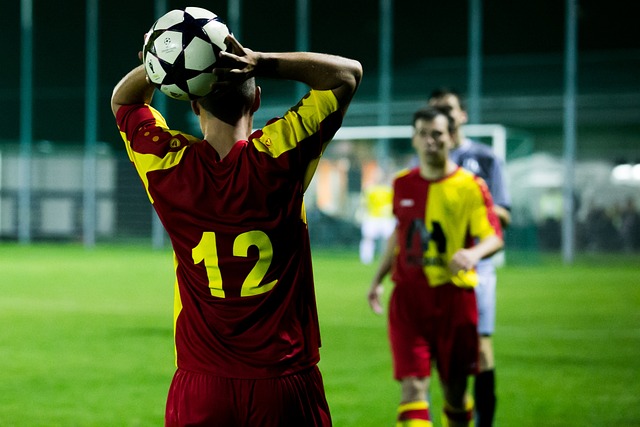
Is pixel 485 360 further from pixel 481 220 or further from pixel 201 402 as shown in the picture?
pixel 201 402

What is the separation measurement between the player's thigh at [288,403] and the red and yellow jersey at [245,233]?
35 millimetres

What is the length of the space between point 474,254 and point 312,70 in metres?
2.34

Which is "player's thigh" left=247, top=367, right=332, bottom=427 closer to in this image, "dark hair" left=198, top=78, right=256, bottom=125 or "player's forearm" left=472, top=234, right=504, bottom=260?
"dark hair" left=198, top=78, right=256, bottom=125

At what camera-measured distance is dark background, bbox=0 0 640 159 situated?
94.8 feet

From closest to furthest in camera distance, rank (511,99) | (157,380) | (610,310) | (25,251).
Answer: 1. (157,380)
2. (610,310)
3. (25,251)
4. (511,99)

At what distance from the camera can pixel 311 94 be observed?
2803 mm

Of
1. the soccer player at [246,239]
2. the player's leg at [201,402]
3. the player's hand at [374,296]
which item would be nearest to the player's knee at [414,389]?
the player's hand at [374,296]

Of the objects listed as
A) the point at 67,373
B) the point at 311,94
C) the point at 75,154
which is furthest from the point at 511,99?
the point at 311,94

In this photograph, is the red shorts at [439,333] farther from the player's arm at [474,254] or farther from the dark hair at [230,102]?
the dark hair at [230,102]

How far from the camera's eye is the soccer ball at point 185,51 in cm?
275

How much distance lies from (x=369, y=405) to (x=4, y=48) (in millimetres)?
27315

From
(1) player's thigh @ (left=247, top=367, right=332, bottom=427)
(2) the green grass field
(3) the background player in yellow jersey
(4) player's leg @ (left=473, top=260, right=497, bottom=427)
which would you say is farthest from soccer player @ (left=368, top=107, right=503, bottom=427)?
(3) the background player in yellow jersey

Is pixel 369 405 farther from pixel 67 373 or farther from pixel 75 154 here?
pixel 75 154

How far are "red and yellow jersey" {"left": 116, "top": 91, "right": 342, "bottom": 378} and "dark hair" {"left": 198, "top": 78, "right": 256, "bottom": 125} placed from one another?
9cm
